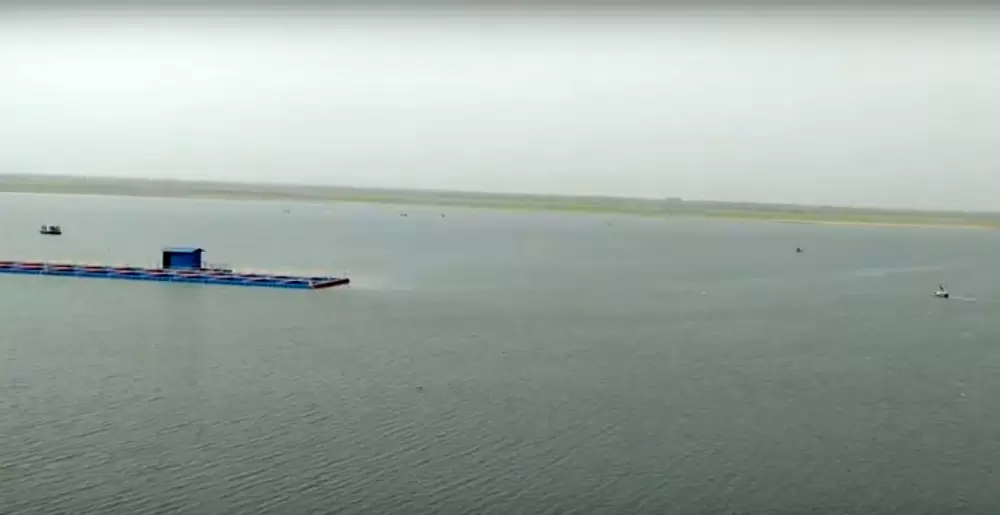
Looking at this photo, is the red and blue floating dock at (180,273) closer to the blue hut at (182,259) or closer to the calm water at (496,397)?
the blue hut at (182,259)

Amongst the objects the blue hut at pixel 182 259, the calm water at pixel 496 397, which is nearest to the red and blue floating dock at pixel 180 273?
the blue hut at pixel 182 259

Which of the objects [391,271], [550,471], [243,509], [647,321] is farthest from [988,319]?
[243,509]

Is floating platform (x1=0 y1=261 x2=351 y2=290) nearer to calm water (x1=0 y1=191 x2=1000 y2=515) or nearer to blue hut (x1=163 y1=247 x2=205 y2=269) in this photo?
blue hut (x1=163 y1=247 x2=205 y2=269)

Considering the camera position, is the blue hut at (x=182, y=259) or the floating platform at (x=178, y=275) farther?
the blue hut at (x=182, y=259)

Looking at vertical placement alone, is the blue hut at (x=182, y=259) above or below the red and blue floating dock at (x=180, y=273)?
above

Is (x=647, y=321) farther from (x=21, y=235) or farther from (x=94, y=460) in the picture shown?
(x=21, y=235)

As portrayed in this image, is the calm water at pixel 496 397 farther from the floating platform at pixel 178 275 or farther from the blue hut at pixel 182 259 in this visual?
the blue hut at pixel 182 259

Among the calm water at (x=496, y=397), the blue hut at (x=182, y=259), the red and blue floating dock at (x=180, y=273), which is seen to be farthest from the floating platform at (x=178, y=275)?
the calm water at (x=496, y=397)

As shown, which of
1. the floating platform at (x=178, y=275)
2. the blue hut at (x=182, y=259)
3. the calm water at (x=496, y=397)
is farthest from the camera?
the blue hut at (x=182, y=259)

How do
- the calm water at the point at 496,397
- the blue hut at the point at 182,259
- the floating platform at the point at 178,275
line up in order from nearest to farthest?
the calm water at the point at 496,397 → the floating platform at the point at 178,275 → the blue hut at the point at 182,259
